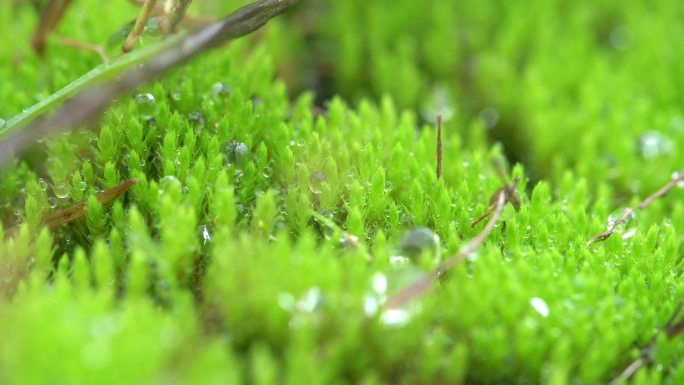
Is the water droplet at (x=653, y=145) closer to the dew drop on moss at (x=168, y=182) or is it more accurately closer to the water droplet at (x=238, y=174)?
the water droplet at (x=238, y=174)

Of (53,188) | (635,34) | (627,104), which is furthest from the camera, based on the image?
(635,34)

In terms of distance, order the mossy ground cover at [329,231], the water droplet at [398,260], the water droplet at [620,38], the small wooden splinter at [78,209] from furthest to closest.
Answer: the water droplet at [620,38], the small wooden splinter at [78,209], the water droplet at [398,260], the mossy ground cover at [329,231]

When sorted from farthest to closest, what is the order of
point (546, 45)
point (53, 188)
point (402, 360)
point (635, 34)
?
1. point (635, 34)
2. point (546, 45)
3. point (53, 188)
4. point (402, 360)

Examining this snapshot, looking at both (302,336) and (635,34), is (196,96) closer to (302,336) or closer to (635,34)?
(302,336)

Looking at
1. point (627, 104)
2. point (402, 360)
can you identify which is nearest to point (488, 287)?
point (402, 360)

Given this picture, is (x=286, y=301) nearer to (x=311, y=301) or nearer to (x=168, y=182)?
(x=311, y=301)

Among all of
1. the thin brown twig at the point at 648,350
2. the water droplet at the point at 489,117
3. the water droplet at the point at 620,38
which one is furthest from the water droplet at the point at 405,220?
the water droplet at the point at 620,38

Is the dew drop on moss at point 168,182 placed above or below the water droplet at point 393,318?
above
